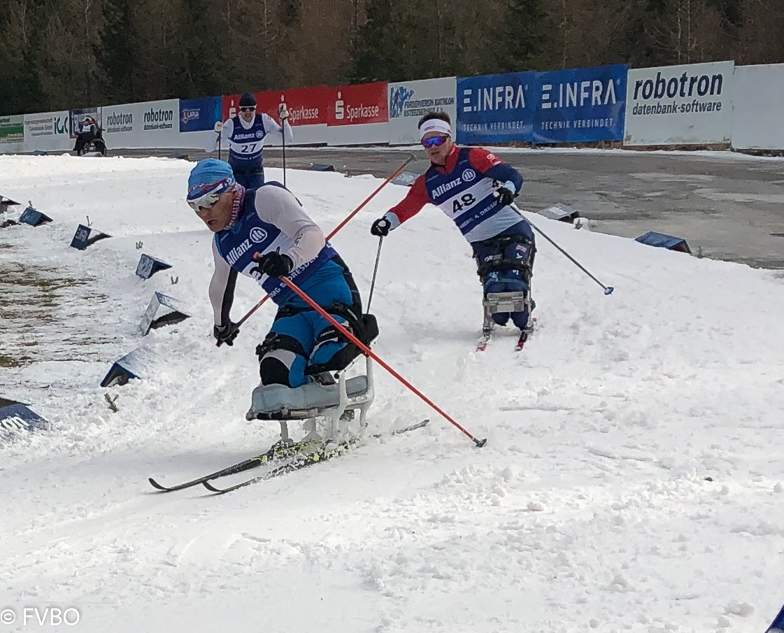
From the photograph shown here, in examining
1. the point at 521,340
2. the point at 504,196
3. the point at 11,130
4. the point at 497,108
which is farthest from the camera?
the point at 11,130

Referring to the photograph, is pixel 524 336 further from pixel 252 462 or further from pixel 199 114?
pixel 199 114

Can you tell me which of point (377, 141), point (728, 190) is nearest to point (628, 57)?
point (377, 141)

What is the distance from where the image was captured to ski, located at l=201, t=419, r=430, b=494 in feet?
14.6

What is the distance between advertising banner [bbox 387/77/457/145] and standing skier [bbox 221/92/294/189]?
60.6 feet

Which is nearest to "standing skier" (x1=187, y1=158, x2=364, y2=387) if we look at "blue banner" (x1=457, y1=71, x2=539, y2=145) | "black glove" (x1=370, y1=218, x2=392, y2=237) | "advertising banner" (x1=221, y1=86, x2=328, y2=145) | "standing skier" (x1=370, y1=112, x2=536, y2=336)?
"black glove" (x1=370, y1=218, x2=392, y2=237)

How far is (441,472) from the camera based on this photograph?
4.39m

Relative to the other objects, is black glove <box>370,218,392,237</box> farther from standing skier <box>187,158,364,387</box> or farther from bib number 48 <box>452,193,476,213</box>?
standing skier <box>187,158,364,387</box>

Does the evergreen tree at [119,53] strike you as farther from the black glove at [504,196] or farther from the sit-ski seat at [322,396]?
the sit-ski seat at [322,396]

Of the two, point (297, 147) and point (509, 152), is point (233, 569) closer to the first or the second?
point (509, 152)

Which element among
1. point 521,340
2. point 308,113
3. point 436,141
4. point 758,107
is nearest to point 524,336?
point 521,340

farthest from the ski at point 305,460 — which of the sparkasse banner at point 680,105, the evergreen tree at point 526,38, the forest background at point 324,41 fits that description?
the evergreen tree at point 526,38

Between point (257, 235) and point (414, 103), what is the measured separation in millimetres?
26012

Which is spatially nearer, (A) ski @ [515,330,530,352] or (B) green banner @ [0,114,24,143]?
(A) ski @ [515,330,530,352]

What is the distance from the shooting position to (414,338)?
299 inches
